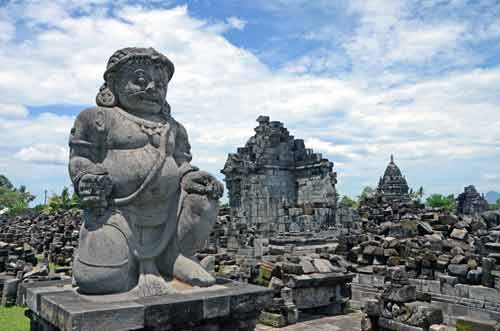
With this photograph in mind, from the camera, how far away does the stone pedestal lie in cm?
329

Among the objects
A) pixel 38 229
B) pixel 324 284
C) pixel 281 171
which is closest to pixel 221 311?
pixel 324 284

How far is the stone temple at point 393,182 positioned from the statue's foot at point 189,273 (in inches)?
1505

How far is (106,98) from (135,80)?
13.2 inches

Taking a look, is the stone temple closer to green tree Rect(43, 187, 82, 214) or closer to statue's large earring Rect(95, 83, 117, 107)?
green tree Rect(43, 187, 82, 214)

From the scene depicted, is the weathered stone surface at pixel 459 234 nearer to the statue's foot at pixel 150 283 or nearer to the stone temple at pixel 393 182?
the statue's foot at pixel 150 283

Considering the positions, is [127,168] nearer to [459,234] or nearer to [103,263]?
[103,263]

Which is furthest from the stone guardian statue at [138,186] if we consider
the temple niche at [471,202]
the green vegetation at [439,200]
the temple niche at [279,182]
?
the green vegetation at [439,200]

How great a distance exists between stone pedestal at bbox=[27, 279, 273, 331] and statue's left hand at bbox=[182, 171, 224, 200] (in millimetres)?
859

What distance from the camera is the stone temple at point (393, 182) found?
1603 inches

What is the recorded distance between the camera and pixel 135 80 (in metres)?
4.14

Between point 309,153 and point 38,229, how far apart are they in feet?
56.8

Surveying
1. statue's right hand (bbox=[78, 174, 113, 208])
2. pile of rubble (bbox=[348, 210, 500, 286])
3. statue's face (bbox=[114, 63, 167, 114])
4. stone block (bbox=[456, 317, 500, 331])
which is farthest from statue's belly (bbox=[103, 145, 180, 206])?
pile of rubble (bbox=[348, 210, 500, 286])

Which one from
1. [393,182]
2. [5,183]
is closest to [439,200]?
[393,182]

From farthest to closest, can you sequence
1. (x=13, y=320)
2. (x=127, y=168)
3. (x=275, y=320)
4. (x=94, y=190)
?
(x=13, y=320), (x=275, y=320), (x=127, y=168), (x=94, y=190)
